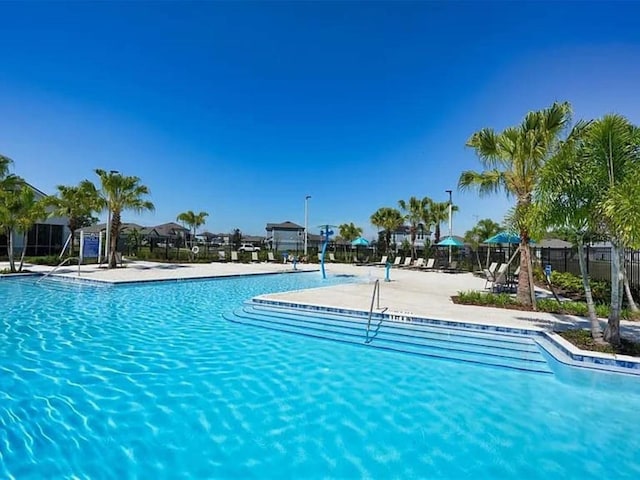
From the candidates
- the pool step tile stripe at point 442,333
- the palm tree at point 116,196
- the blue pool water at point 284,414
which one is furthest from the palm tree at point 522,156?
the palm tree at point 116,196

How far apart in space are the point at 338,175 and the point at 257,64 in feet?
47.3

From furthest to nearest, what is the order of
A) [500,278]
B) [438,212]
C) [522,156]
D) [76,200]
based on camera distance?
[438,212] → [76,200] → [500,278] → [522,156]

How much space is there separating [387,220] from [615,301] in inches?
959

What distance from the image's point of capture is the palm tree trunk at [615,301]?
18.2 feet

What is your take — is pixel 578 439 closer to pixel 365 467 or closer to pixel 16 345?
pixel 365 467

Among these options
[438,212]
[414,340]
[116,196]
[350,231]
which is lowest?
[414,340]

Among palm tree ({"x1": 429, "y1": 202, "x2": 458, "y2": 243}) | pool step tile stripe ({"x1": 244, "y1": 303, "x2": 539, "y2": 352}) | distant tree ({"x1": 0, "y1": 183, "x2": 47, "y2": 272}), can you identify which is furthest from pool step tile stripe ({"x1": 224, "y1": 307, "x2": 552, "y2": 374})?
palm tree ({"x1": 429, "y1": 202, "x2": 458, "y2": 243})

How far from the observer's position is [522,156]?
8867 mm

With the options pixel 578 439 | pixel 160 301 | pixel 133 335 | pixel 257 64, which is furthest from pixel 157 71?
pixel 578 439

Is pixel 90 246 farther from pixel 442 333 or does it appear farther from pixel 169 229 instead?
pixel 169 229

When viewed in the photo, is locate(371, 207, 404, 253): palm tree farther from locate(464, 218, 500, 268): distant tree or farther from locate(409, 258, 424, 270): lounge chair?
locate(464, 218, 500, 268): distant tree

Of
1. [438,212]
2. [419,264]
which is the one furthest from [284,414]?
[438,212]

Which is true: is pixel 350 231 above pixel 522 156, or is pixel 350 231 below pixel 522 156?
below

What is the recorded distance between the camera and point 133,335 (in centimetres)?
698
